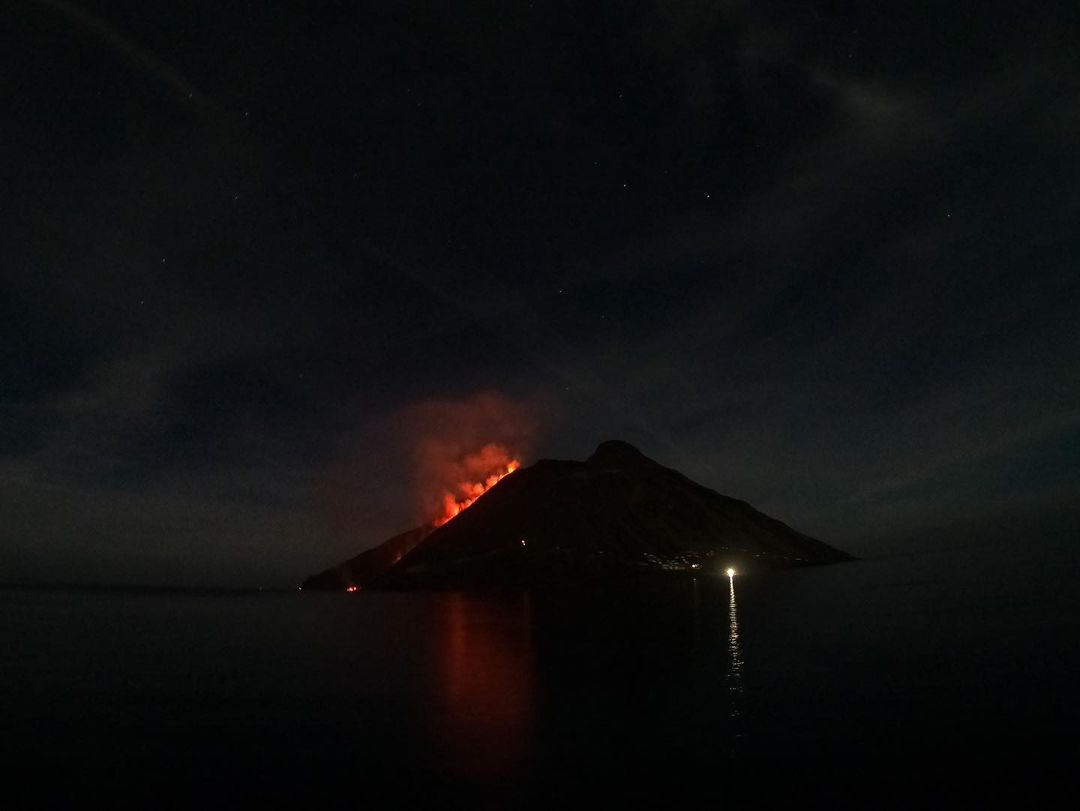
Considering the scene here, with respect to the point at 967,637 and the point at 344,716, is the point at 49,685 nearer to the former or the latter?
the point at 344,716

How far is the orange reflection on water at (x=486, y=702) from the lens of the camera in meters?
45.6

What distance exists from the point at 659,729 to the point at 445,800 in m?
20.0

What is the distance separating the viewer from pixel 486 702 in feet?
210

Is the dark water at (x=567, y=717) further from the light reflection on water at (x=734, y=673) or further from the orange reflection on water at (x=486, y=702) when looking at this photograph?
the light reflection on water at (x=734, y=673)

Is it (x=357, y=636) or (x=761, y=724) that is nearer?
(x=761, y=724)

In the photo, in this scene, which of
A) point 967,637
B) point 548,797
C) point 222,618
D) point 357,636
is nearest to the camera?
point 548,797

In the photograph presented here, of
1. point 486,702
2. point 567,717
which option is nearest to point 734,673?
point 567,717

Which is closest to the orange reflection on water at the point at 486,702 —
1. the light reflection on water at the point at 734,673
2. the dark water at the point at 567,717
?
the dark water at the point at 567,717

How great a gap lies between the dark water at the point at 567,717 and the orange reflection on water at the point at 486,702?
1.08 feet

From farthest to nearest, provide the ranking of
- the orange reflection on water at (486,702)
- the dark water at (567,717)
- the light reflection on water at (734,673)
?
the light reflection on water at (734,673), the orange reflection on water at (486,702), the dark water at (567,717)

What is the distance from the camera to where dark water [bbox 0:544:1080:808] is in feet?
132

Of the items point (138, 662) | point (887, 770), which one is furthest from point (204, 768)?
point (138, 662)

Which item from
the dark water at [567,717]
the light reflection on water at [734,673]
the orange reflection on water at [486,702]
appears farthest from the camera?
the light reflection on water at [734,673]

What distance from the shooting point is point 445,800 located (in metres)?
38.2
